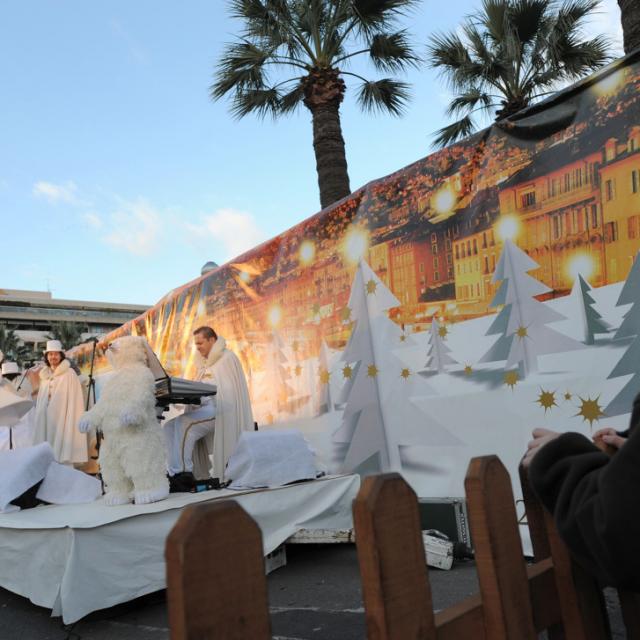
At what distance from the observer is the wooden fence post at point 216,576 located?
85 cm

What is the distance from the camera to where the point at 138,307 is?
196ft

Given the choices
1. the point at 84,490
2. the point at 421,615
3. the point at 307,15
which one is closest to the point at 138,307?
the point at 307,15

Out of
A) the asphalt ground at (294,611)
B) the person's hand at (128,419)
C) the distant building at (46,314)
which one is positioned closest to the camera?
the asphalt ground at (294,611)

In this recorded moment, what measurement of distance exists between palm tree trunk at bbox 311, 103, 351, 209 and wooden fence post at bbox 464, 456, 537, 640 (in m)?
8.57

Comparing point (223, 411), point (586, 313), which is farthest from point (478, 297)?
point (223, 411)

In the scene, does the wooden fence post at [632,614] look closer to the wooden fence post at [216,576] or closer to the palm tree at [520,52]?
the wooden fence post at [216,576]

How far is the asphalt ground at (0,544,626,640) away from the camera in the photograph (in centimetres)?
324

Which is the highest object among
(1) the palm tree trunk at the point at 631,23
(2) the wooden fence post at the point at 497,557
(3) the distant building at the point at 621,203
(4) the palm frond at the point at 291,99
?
(4) the palm frond at the point at 291,99

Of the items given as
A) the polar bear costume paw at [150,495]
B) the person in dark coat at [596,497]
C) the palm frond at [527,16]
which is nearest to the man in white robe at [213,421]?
the polar bear costume paw at [150,495]

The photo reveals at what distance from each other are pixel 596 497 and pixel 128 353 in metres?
4.56

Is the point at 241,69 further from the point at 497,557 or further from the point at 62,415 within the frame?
the point at 497,557

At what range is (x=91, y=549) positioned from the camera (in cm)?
349

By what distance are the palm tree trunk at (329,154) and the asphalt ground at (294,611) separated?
21.2ft

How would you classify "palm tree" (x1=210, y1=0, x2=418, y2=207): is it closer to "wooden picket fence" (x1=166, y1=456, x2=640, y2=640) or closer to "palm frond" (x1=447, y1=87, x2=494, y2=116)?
"palm frond" (x1=447, y1=87, x2=494, y2=116)
